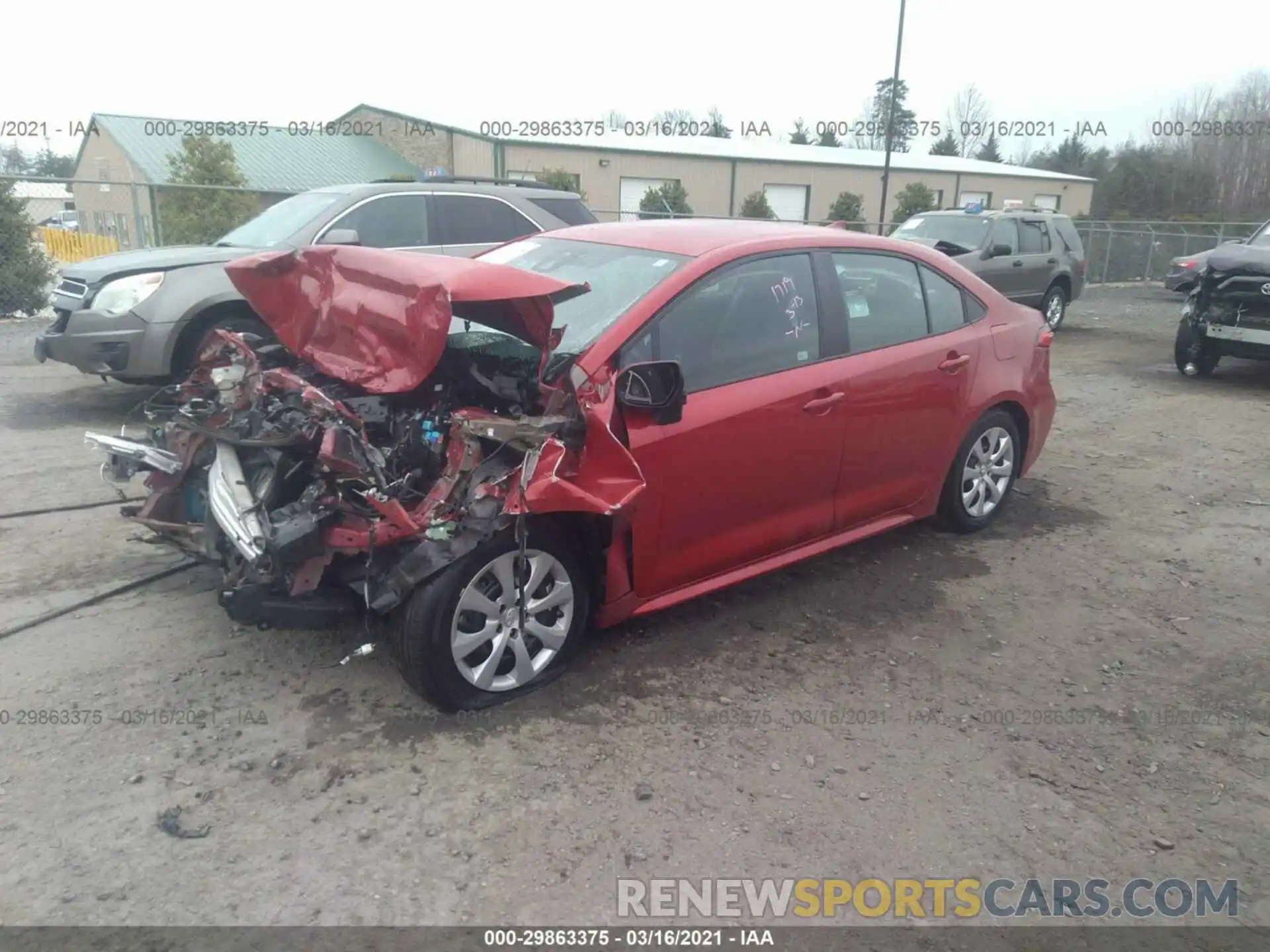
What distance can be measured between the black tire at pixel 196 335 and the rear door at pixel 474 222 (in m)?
1.80

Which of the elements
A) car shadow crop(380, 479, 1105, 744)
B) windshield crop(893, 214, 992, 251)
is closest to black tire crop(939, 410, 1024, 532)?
car shadow crop(380, 479, 1105, 744)

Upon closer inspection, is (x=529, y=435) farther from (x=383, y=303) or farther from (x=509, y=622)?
(x=383, y=303)

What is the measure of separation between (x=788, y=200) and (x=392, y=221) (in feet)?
93.5

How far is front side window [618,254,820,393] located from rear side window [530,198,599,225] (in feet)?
15.9

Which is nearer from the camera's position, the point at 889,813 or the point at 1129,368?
the point at 889,813

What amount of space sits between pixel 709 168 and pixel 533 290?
3020cm

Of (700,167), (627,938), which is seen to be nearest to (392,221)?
(627,938)

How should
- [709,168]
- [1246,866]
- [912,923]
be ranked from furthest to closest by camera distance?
[709,168]
[1246,866]
[912,923]

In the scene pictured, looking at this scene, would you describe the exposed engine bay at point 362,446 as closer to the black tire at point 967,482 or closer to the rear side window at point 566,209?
the black tire at point 967,482

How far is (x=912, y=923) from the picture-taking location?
2.64 m

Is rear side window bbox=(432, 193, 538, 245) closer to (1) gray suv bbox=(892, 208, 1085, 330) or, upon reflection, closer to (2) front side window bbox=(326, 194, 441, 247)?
(2) front side window bbox=(326, 194, 441, 247)

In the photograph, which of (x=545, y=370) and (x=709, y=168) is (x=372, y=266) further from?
(x=709, y=168)

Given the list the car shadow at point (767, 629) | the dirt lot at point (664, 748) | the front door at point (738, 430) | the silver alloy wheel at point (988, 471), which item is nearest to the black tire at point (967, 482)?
the silver alloy wheel at point (988, 471)

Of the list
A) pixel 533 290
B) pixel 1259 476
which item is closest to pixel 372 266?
pixel 533 290
